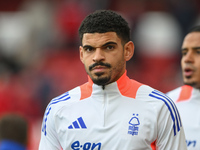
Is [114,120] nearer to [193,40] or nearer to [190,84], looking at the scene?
[190,84]

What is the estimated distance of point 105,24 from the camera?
3.81m

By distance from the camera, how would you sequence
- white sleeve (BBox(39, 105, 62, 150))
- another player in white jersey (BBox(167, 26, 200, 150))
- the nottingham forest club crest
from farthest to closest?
another player in white jersey (BBox(167, 26, 200, 150)) → white sleeve (BBox(39, 105, 62, 150)) → the nottingham forest club crest

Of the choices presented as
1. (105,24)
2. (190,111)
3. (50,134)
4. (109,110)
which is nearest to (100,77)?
(109,110)

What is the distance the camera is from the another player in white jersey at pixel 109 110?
375cm

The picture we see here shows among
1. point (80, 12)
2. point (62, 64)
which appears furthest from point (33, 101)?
point (80, 12)

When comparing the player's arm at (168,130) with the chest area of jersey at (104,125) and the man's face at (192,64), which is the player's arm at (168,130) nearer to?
the chest area of jersey at (104,125)

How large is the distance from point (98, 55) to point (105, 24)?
0.26m

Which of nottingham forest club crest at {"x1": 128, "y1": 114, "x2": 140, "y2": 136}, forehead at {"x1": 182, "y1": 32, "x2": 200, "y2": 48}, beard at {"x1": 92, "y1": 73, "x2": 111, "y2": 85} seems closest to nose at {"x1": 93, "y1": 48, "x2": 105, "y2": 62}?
beard at {"x1": 92, "y1": 73, "x2": 111, "y2": 85}

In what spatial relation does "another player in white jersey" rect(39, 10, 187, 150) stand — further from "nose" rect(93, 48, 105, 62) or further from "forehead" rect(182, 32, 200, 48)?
"forehead" rect(182, 32, 200, 48)

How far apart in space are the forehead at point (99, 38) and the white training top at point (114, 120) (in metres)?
0.35

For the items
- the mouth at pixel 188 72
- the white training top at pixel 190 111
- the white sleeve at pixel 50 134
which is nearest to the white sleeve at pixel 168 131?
the white sleeve at pixel 50 134

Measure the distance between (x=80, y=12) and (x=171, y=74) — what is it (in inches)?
125

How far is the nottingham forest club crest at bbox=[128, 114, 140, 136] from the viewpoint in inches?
147

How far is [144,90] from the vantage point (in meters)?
3.97
